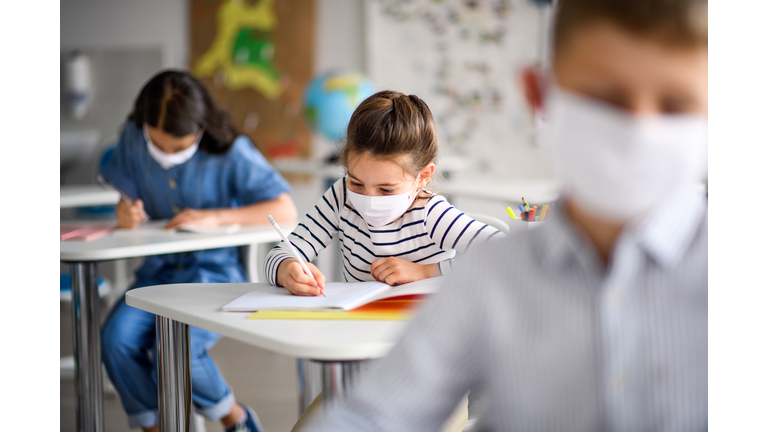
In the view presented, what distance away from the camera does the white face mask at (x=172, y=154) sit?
1.80 m

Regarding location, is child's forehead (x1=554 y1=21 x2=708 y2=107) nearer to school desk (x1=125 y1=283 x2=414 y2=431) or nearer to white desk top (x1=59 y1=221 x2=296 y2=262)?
school desk (x1=125 y1=283 x2=414 y2=431)

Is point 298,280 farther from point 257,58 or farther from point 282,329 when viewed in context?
point 257,58

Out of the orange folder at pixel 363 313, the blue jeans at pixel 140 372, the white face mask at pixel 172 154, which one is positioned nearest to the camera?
the orange folder at pixel 363 313

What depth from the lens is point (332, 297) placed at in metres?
1.02

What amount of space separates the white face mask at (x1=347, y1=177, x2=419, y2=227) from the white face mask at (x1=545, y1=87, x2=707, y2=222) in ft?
2.26

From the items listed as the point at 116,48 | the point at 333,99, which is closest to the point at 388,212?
the point at 333,99

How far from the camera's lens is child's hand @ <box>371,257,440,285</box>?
1.13 metres

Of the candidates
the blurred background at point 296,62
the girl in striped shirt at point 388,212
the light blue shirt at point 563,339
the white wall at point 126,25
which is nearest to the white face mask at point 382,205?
the girl in striped shirt at point 388,212

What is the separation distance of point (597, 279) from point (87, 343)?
123 cm

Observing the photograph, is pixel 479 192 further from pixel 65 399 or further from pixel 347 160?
pixel 65 399

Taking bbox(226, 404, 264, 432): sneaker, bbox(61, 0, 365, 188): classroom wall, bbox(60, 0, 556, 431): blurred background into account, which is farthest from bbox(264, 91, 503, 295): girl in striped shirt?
bbox(61, 0, 365, 188): classroom wall

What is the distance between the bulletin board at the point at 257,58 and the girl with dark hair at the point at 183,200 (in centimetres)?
189

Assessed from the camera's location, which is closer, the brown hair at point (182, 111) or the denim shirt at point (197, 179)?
the brown hair at point (182, 111)

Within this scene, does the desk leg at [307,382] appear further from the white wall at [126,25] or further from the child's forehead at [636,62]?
the white wall at [126,25]
